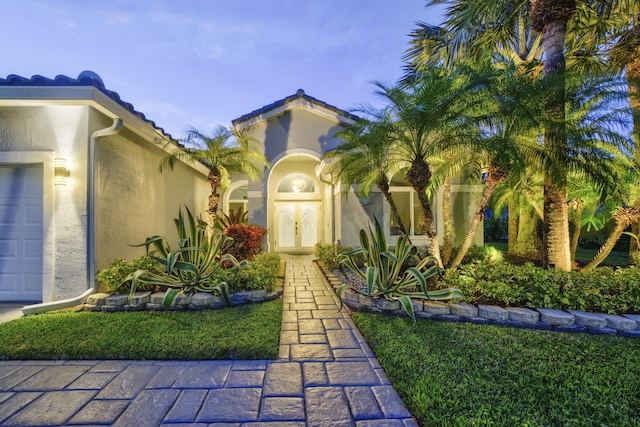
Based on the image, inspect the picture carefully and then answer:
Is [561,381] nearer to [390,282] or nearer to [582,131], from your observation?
[390,282]

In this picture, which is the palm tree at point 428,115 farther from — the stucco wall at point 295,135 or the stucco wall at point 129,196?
the stucco wall at point 129,196

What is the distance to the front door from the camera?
50.2ft

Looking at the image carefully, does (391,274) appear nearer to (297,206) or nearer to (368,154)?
(368,154)

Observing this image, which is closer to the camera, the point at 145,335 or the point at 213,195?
the point at 145,335

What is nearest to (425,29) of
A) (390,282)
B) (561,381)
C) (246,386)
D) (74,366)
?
(390,282)

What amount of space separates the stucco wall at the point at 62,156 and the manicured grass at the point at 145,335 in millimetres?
965

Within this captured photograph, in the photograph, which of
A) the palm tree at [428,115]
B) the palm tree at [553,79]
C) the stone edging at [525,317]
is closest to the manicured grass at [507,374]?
the stone edging at [525,317]

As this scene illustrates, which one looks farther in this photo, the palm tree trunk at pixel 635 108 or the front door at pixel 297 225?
the front door at pixel 297 225

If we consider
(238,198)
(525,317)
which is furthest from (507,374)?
(238,198)

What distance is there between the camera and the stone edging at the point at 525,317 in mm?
4781

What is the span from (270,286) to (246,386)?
3.39 metres

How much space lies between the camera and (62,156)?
5.95m

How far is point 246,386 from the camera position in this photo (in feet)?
10.6

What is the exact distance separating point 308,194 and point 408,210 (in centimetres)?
586
